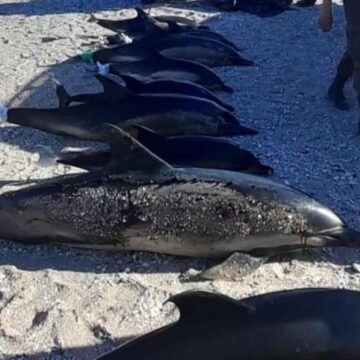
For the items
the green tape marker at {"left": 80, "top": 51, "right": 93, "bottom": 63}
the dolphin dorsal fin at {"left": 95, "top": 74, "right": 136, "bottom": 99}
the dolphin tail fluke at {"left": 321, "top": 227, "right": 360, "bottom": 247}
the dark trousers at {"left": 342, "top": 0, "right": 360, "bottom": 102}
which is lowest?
the green tape marker at {"left": 80, "top": 51, "right": 93, "bottom": 63}

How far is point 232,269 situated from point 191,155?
1268mm

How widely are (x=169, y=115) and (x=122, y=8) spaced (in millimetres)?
5973

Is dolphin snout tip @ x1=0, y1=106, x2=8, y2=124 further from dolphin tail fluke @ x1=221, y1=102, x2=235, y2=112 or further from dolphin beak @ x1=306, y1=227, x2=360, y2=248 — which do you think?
dolphin beak @ x1=306, y1=227, x2=360, y2=248

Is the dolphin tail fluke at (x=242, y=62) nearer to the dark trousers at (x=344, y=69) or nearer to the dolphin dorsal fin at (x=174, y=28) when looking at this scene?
the dolphin dorsal fin at (x=174, y=28)

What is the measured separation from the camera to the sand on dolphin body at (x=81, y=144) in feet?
14.8

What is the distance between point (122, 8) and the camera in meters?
12.3

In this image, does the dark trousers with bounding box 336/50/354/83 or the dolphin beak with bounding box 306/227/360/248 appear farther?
the dark trousers with bounding box 336/50/354/83

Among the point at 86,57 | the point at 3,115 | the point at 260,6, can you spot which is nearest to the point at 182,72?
the point at 86,57

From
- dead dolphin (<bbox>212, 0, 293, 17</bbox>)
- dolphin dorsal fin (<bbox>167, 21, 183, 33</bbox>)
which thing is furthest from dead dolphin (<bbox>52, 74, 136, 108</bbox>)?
dead dolphin (<bbox>212, 0, 293, 17</bbox>)

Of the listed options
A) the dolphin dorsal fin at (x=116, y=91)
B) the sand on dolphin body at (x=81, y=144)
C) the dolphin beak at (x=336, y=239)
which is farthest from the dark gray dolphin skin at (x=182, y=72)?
the dolphin beak at (x=336, y=239)

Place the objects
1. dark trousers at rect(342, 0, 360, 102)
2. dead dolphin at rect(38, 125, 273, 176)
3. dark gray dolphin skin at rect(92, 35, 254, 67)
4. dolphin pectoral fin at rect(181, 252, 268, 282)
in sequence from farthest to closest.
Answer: dark gray dolphin skin at rect(92, 35, 254, 67) → dark trousers at rect(342, 0, 360, 102) → dead dolphin at rect(38, 125, 273, 176) → dolphin pectoral fin at rect(181, 252, 268, 282)

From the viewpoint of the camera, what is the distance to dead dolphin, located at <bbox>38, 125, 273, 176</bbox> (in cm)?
572

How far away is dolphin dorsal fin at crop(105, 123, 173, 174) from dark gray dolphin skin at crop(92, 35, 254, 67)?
13.8 feet

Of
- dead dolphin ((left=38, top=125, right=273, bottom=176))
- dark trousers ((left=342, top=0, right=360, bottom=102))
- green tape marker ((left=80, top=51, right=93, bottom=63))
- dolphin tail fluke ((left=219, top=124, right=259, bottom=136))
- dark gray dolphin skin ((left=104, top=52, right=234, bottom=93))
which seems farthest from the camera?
green tape marker ((left=80, top=51, right=93, bottom=63))
